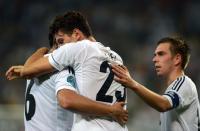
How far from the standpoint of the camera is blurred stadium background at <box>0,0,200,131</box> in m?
6.87

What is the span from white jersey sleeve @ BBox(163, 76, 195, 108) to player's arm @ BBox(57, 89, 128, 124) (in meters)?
0.51

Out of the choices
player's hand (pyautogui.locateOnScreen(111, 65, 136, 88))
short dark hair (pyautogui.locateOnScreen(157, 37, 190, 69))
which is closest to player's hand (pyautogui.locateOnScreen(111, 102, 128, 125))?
player's hand (pyautogui.locateOnScreen(111, 65, 136, 88))

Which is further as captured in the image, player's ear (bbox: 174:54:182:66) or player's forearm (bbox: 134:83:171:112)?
player's ear (bbox: 174:54:182:66)

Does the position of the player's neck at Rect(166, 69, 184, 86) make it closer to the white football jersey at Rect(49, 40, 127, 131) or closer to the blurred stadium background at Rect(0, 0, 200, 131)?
the white football jersey at Rect(49, 40, 127, 131)

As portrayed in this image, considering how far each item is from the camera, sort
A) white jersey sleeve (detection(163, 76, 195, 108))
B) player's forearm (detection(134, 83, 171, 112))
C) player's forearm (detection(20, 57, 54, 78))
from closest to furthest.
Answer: player's forearm (detection(20, 57, 54, 78)), player's forearm (detection(134, 83, 171, 112)), white jersey sleeve (detection(163, 76, 195, 108))

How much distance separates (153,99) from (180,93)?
25cm

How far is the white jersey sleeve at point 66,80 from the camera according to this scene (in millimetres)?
2662

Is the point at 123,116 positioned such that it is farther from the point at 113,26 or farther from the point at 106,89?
the point at 113,26

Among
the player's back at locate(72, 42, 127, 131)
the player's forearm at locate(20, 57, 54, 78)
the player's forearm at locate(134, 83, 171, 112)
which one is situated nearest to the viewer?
the player's back at locate(72, 42, 127, 131)

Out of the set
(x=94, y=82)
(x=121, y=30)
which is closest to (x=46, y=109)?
(x=94, y=82)

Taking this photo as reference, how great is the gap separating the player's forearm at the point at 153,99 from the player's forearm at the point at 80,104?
1.16 ft

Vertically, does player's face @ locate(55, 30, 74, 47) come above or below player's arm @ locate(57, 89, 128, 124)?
above

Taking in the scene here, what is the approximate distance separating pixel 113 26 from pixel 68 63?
17.2 feet

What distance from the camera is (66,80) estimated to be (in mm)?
2686
